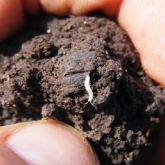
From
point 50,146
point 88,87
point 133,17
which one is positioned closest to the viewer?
point 88,87

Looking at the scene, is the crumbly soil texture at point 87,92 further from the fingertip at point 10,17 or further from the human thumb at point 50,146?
the fingertip at point 10,17

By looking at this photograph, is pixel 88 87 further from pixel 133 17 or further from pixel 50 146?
pixel 133 17

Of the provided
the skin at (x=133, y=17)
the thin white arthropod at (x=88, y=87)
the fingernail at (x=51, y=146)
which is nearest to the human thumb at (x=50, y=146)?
the fingernail at (x=51, y=146)

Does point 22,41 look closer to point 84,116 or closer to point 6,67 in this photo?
point 6,67

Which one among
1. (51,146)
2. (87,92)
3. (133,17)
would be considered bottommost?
(51,146)

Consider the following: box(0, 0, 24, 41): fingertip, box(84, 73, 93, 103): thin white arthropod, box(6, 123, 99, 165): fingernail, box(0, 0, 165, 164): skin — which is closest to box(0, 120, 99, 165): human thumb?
box(6, 123, 99, 165): fingernail

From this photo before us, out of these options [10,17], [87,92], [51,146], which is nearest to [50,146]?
[51,146]

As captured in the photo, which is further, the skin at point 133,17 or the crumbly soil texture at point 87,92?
the skin at point 133,17
